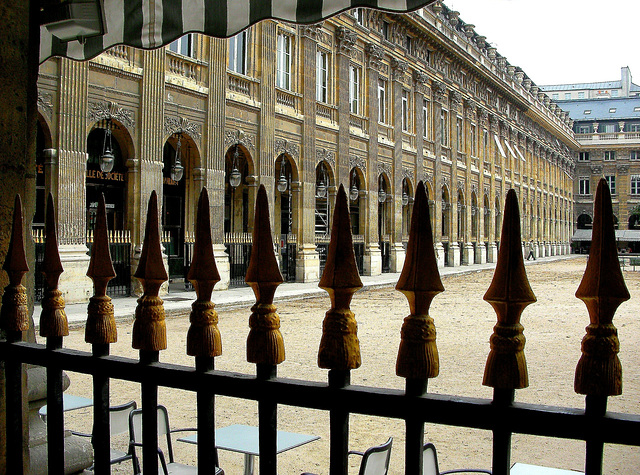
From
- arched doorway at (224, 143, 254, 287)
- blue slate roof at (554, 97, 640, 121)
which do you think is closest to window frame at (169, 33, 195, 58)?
arched doorway at (224, 143, 254, 287)

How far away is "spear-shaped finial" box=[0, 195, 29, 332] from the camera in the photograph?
6.41 ft

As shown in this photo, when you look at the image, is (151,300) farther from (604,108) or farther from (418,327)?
(604,108)

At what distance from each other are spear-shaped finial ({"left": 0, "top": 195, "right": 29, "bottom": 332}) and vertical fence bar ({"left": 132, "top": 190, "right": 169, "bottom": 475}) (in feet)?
1.66

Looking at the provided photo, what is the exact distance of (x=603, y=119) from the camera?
7506cm

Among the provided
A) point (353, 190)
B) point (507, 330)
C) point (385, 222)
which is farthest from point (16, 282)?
point (385, 222)

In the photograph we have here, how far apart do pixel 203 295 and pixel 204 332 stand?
0.10 metres

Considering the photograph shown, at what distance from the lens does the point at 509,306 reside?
1243mm

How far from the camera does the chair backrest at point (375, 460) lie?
2775mm

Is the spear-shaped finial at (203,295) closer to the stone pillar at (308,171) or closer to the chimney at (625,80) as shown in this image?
the stone pillar at (308,171)

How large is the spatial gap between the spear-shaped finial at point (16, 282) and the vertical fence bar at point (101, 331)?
272 millimetres

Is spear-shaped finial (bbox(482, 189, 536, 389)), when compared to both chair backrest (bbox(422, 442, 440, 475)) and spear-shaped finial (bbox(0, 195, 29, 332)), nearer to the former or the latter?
spear-shaped finial (bbox(0, 195, 29, 332))

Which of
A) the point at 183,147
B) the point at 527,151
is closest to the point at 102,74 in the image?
the point at 183,147

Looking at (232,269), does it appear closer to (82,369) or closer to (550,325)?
(550,325)

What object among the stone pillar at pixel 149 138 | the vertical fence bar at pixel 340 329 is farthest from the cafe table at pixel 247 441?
the stone pillar at pixel 149 138
